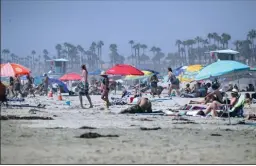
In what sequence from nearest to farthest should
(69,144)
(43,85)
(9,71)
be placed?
1. (69,144)
2. (9,71)
3. (43,85)

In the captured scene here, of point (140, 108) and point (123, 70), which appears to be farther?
point (123, 70)

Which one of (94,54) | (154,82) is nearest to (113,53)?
(94,54)

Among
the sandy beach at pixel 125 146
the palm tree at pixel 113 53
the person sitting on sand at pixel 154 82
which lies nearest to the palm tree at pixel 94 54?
the palm tree at pixel 113 53

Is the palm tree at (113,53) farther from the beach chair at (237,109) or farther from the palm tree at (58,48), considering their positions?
the beach chair at (237,109)

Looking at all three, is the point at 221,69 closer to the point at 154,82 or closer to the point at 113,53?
the point at 154,82

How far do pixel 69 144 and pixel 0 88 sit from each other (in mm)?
7307

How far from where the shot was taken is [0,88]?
43.5 feet

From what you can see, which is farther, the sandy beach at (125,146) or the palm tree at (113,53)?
the palm tree at (113,53)

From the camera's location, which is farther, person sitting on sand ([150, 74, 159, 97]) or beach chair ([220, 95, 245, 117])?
person sitting on sand ([150, 74, 159, 97])

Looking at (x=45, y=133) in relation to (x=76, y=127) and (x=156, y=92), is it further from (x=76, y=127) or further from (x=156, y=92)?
(x=156, y=92)

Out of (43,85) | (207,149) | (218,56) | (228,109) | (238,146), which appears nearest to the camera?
(207,149)

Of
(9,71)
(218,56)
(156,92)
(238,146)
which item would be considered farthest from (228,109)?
(218,56)

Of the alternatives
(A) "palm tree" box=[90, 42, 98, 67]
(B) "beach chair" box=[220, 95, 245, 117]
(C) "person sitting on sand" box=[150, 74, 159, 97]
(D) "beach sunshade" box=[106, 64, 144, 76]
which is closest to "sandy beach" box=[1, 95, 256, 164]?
(B) "beach chair" box=[220, 95, 245, 117]

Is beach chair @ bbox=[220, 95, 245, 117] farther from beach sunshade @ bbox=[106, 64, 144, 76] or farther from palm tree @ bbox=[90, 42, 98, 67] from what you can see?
palm tree @ bbox=[90, 42, 98, 67]
